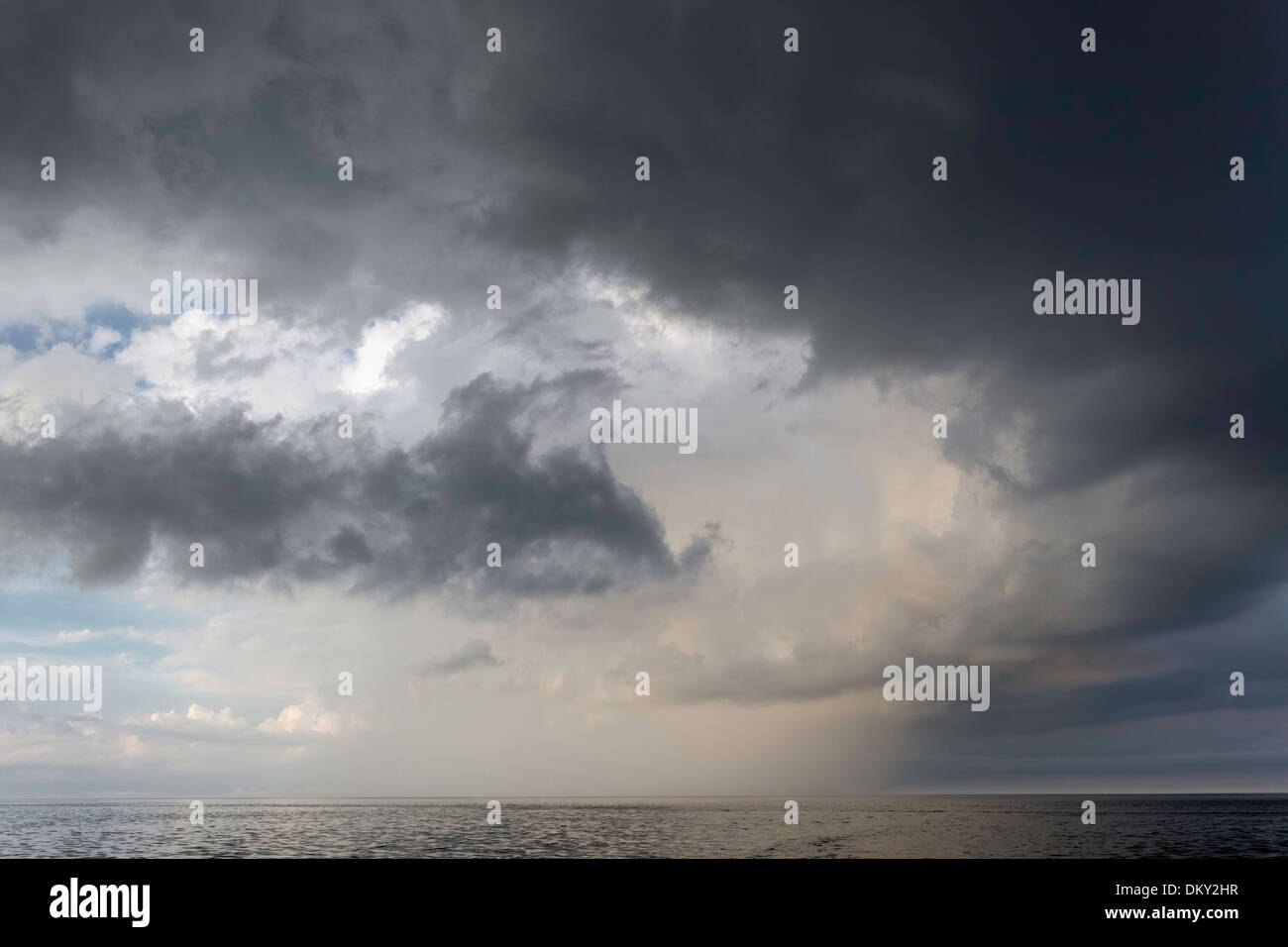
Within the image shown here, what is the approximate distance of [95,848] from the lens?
308ft
